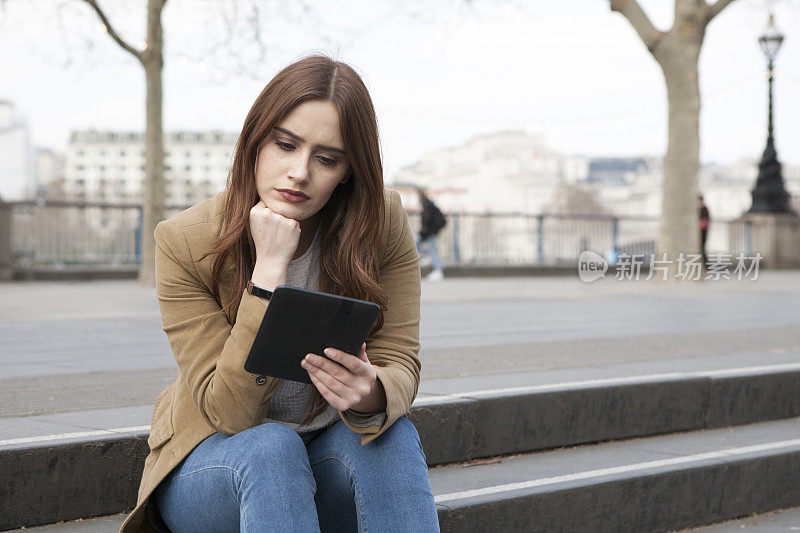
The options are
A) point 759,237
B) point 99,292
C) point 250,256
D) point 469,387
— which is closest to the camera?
point 250,256

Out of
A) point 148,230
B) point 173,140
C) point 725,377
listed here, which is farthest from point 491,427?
point 173,140

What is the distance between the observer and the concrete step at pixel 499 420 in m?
3.04

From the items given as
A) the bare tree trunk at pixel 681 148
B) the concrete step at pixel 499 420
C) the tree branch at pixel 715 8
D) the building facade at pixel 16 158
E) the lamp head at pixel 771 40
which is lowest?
the concrete step at pixel 499 420

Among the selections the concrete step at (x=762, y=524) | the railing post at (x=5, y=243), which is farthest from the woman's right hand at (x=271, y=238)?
the railing post at (x=5, y=243)

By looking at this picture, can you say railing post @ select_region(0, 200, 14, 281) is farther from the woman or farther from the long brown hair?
the long brown hair

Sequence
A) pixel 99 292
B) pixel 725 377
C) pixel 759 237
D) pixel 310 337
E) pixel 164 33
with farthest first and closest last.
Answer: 1. pixel 759 237
2. pixel 164 33
3. pixel 99 292
4. pixel 725 377
5. pixel 310 337

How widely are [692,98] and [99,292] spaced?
8666 millimetres

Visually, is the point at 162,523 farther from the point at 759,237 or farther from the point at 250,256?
the point at 759,237

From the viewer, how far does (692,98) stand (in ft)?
48.7

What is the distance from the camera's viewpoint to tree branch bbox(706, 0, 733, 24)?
570 inches

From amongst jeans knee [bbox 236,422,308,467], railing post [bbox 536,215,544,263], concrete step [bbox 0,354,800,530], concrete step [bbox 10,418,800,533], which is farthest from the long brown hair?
railing post [bbox 536,215,544,263]

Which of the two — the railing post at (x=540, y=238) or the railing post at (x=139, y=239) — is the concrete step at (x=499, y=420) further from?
the railing post at (x=540, y=238)

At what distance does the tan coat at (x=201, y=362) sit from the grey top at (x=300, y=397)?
102 mm

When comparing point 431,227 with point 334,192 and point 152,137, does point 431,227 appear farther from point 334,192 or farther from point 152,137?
point 334,192
